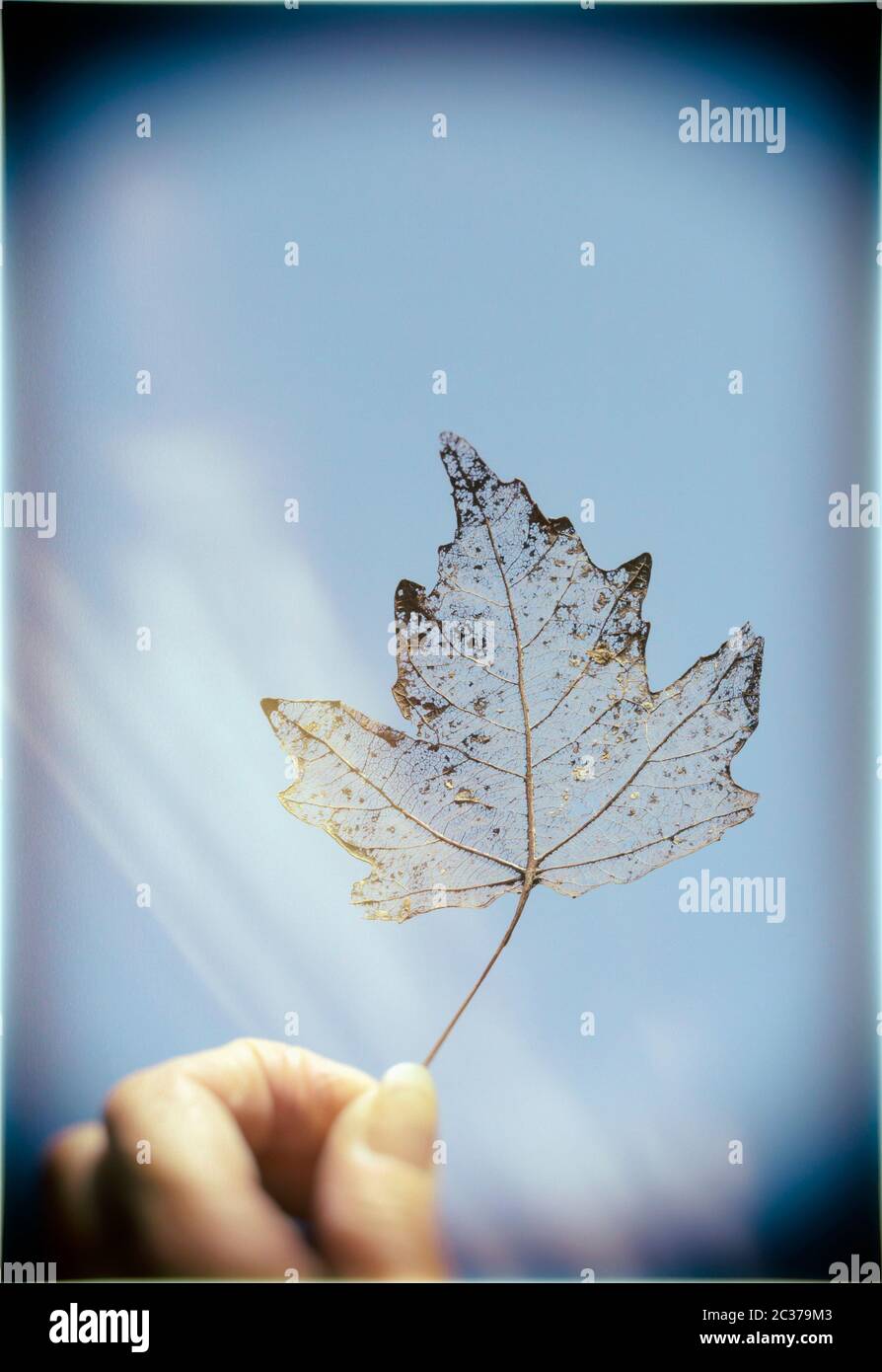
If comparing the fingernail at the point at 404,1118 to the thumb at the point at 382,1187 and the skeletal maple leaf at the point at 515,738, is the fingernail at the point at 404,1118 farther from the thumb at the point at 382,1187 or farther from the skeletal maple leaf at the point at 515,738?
the skeletal maple leaf at the point at 515,738

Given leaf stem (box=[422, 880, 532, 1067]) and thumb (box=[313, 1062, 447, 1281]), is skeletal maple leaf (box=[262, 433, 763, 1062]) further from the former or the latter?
thumb (box=[313, 1062, 447, 1281])

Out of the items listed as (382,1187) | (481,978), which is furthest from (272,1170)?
(481,978)

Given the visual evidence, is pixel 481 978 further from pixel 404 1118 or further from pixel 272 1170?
pixel 272 1170

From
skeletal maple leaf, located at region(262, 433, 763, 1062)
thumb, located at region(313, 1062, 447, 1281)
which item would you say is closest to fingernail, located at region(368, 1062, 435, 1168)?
thumb, located at region(313, 1062, 447, 1281)

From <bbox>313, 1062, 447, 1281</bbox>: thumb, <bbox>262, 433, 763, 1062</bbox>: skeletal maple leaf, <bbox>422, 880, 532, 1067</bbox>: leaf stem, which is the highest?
<bbox>262, 433, 763, 1062</bbox>: skeletal maple leaf

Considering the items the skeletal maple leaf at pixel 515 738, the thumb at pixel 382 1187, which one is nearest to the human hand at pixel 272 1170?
the thumb at pixel 382 1187

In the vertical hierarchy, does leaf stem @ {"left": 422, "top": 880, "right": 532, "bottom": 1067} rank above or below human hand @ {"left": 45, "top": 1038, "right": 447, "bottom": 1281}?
above
